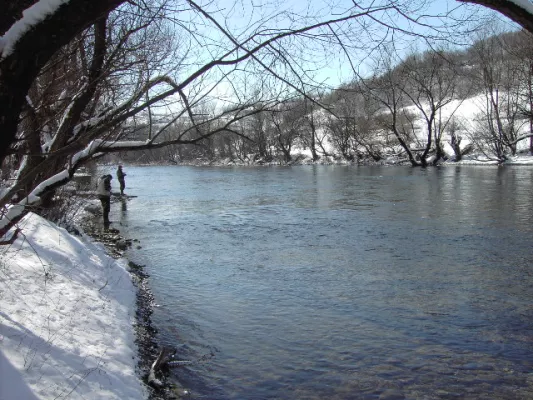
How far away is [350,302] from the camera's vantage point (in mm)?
7703

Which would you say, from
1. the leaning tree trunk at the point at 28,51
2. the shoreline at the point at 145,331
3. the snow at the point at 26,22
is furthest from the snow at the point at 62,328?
the snow at the point at 26,22

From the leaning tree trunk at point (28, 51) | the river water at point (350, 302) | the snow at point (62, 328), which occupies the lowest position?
the river water at point (350, 302)

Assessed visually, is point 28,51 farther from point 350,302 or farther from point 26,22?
point 350,302

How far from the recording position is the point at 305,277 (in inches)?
364

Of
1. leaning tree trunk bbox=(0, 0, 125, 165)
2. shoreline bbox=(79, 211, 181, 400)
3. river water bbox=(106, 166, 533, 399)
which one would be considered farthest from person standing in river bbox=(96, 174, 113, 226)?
leaning tree trunk bbox=(0, 0, 125, 165)

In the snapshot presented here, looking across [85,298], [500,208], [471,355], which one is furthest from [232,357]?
[500,208]

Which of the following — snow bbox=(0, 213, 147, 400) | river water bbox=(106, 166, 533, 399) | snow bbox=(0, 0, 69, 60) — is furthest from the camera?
river water bbox=(106, 166, 533, 399)

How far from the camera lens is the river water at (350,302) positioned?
209 inches

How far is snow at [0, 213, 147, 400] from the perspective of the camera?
12.8ft

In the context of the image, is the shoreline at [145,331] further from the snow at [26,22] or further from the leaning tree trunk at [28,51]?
the snow at [26,22]

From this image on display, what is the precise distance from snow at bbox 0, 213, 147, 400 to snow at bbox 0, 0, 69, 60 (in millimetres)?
2504

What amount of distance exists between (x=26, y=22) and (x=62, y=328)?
3.87 m

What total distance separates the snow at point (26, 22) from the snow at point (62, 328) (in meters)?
2.50

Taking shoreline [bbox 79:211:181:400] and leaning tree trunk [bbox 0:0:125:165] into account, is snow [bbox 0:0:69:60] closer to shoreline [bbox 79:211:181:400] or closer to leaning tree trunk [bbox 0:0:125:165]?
leaning tree trunk [bbox 0:0:125:165]
